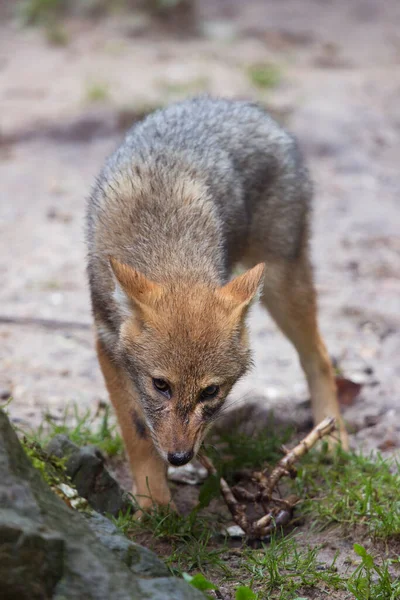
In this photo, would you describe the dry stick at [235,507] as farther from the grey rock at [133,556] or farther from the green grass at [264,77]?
the green grass at [264,77]

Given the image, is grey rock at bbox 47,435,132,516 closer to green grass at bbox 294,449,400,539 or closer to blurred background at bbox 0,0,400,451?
green grass at bbox 294,449,400,539

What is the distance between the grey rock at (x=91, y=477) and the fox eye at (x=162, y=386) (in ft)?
2.31

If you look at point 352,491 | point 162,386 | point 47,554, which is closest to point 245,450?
point 352,491

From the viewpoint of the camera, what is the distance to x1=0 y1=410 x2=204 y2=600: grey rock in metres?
2.74

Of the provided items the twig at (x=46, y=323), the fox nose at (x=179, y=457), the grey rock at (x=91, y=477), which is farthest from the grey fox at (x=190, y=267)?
the twig at (x=46, y=323)

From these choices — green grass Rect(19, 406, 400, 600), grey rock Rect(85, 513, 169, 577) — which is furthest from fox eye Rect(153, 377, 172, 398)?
grey rock Rect(85, 513, 169, 577)

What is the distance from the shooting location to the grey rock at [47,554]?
8.98 ft

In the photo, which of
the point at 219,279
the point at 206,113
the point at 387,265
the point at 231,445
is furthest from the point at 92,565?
the point at 387,265

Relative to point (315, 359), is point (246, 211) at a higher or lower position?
higher

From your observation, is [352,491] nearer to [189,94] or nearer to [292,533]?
[292,533]

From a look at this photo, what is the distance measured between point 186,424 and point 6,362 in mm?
3023

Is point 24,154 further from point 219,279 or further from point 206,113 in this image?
point 219,279

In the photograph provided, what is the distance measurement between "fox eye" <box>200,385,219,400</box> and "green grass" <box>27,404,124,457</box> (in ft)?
5.09

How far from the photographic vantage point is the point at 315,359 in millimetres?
6191
